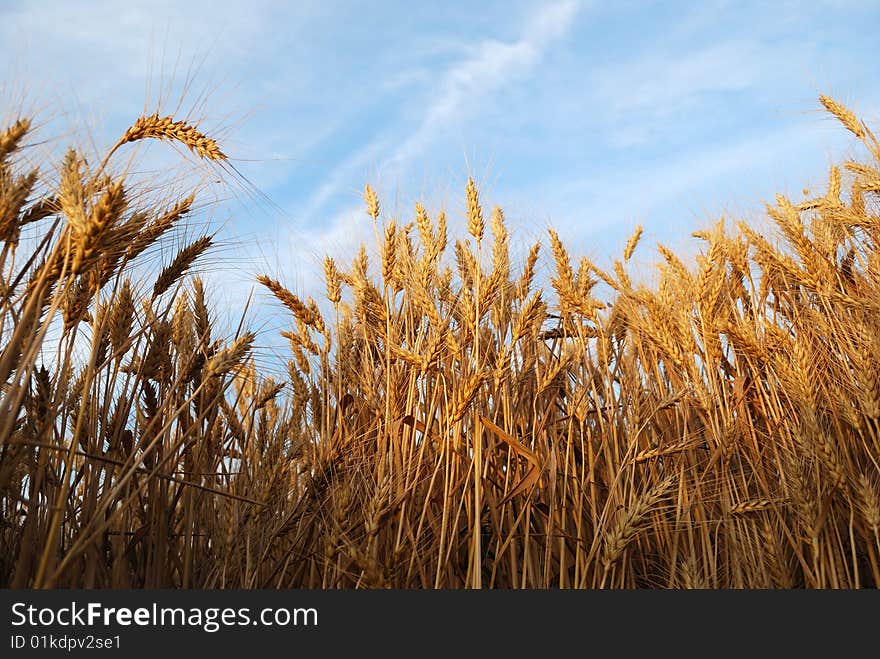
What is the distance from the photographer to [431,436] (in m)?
2.62

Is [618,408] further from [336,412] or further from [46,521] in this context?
[46,521]

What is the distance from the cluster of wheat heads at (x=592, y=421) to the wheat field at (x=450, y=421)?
0.02 m

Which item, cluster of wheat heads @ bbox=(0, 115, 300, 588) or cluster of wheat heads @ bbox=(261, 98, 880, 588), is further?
cluster of wheat heads @ bbox=(261, 98, 880, 588)

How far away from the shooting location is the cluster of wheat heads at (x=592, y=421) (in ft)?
7.72

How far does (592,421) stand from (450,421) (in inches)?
46.6

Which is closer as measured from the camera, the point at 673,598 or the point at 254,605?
the point at 254,605

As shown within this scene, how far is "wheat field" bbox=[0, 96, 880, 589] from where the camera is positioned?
187 centimetres

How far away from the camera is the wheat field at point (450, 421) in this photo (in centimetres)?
187

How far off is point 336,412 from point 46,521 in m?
1.23

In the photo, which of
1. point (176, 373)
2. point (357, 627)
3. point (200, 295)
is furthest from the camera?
point (200, 295)

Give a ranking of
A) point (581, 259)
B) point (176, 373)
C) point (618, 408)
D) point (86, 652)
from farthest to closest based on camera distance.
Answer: point (581, 259) → point (618, 408) → point (176, 373) → point (86, 652)

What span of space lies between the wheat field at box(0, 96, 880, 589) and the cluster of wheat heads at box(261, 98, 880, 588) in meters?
0.02

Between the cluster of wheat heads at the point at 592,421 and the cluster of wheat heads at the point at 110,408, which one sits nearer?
the cluster of wheat heads at the point at 110,408

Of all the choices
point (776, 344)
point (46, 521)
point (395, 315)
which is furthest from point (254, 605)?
point (776, 344)
